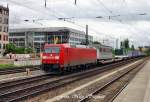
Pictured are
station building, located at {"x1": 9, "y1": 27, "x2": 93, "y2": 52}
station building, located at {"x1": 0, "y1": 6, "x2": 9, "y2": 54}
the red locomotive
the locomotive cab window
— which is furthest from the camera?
station building, located at {"x1": 9, "y1": 27, "x2": 93, "y2": 52}

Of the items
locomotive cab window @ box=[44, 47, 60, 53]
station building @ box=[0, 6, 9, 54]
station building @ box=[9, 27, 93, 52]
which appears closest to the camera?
locomotive cab window @ box=[44, 47, 60, 53]

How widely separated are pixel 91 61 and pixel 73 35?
121m

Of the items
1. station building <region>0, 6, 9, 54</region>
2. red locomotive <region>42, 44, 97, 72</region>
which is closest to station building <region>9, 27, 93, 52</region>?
station building <region>0, 6, 9, 54</region>

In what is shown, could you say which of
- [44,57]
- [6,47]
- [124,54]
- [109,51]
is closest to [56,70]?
[44,57]

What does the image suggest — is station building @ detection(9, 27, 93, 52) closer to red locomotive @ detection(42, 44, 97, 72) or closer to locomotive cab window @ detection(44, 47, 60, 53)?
red locomotive @ detection(42, 44, 97, 72)

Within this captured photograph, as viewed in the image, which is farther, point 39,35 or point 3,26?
point 39,35

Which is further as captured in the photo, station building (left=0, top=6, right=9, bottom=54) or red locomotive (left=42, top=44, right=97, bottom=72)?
station building (left=0, top=6, right=9, bottom=54)

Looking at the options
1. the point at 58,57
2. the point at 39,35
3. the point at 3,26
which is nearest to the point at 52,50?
the point at 58,57

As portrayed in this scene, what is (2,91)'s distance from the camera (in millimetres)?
18984

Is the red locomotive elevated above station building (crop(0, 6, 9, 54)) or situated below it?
below

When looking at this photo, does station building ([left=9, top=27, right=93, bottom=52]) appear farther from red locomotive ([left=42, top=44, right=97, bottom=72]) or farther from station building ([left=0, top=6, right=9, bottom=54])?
red locomotive ([left=42, top=44, right=97, bottom=72])

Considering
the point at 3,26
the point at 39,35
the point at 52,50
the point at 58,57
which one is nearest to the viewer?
the point at 58,57

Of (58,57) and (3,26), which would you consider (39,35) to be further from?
(58,57)

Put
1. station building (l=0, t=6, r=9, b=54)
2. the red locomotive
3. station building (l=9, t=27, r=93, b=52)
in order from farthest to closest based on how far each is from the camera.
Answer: station building (l=9, t=27, r=93, b=52), station building (l=0, t=6, r=9, b=54), the red locomotive
